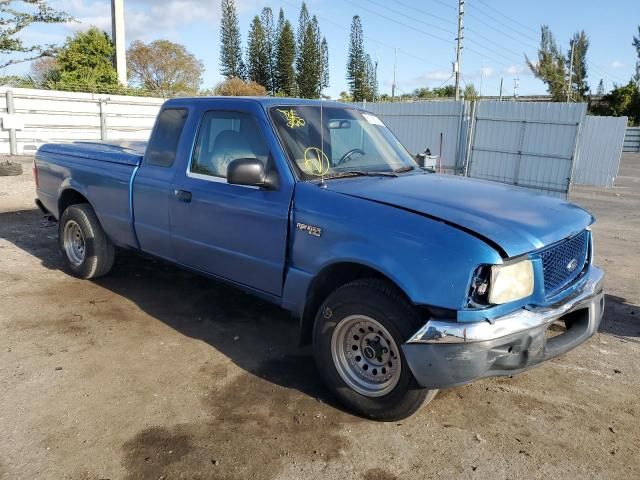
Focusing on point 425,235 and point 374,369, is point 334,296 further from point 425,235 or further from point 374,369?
point 425,235

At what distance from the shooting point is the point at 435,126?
53.4 ft

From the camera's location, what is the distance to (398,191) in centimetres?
352

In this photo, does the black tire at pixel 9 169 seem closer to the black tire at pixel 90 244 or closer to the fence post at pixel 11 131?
the fence post at pixel 11 131

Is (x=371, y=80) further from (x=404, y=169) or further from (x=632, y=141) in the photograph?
(x=404, y=169)

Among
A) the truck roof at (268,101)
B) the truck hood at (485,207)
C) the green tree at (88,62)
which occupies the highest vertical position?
the green tree at (88,62)

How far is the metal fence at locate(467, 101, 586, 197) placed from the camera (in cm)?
1339

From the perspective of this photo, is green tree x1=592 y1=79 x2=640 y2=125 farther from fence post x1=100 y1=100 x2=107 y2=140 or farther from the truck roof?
the truck roof

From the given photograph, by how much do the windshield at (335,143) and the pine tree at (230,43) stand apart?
201 ft

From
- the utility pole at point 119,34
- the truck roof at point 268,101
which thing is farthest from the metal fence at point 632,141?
the truck roof at point 268,101

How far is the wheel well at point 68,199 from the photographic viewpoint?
5965 millimetres

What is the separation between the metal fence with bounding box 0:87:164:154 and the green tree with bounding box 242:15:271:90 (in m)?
44.0

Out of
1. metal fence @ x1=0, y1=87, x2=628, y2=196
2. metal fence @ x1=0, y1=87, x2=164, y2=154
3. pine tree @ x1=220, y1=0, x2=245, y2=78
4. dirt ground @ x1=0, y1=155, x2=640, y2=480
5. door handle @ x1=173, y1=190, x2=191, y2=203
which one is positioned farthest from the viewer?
pine tree @ x1=220, y1=0, x2=245, y2=78

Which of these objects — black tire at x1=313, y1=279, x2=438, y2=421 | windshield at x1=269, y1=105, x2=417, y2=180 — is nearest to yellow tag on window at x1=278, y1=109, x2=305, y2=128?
windshield at x1=269, y1=105, x2=417, y2=180

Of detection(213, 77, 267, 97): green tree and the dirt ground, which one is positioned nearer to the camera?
the dirt ground
